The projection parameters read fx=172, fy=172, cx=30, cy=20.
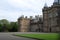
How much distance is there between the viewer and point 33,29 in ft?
290

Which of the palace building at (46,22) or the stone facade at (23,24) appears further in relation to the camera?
the stone facade at (23,24)

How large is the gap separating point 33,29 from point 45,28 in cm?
1398

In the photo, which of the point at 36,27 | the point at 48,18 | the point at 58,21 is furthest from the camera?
the point at 36,27

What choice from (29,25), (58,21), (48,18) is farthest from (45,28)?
(29,25)

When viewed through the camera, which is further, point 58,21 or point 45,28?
point 45,28

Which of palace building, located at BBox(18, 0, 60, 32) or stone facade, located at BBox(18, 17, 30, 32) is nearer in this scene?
palace building, located at BBox(18, 0, 60, 32)

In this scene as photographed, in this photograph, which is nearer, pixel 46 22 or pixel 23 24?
pixel 46 22

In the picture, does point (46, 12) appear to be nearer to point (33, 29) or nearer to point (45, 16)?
point (45, 16)

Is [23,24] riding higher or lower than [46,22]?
lower

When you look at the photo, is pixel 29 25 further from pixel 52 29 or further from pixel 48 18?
pixel 52 29

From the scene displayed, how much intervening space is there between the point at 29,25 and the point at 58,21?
88.5 ft

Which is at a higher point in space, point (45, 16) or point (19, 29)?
point (45, 16)

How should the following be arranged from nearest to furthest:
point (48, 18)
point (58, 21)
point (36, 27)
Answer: point (58, 21) → point (48, 18) → point (36, 27)

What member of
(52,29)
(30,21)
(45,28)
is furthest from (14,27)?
(52,29)
